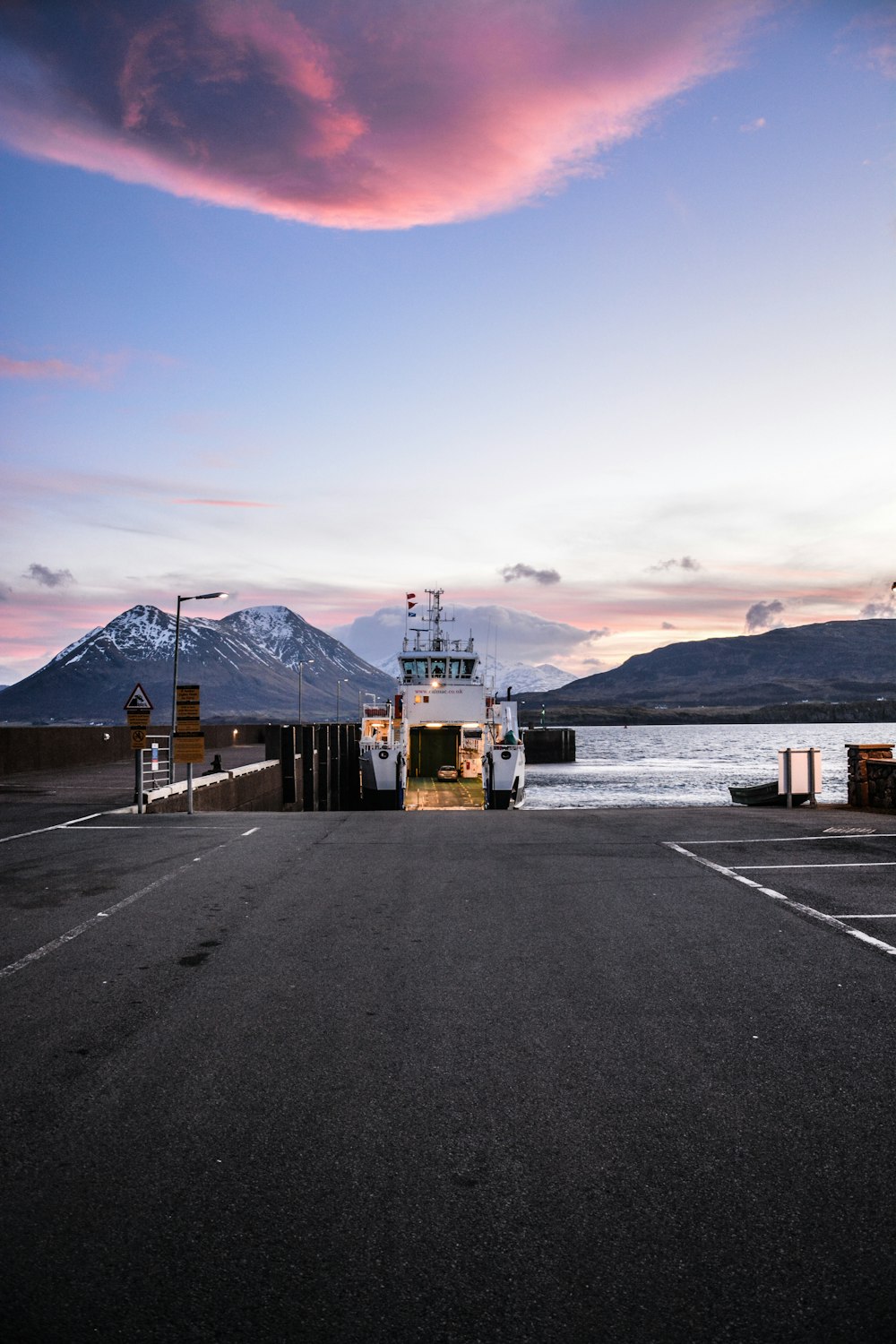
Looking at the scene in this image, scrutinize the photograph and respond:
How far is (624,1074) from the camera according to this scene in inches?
196

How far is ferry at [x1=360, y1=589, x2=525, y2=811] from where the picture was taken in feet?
107

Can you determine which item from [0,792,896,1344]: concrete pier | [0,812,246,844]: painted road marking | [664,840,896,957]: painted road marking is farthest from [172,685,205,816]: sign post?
[664,840,896,957]: painted road marking

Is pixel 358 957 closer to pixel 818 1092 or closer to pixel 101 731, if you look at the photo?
pixel 818 1092

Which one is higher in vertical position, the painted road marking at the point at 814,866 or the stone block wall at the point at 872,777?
the stone block wall at the point at 872,777

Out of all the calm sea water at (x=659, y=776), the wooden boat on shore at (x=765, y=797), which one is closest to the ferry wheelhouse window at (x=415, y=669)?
the calm sea water at (x=659, y=776)

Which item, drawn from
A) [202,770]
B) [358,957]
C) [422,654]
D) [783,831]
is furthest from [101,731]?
[358,957]

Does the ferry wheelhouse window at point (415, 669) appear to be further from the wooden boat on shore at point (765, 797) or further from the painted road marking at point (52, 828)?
the painted road marking at point (52, 828)

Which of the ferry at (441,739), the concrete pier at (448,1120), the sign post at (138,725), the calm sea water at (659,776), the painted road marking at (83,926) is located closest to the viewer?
the concrete pier at (448,1120)

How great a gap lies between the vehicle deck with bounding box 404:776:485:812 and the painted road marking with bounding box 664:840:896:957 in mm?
17722

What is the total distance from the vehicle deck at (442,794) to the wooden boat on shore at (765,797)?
10.5 metres

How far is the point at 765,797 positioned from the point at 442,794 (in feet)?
53.6

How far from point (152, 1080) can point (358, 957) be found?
8.82ft

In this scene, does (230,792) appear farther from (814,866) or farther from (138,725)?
(814,866)

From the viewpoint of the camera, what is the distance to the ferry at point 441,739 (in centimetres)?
3275
